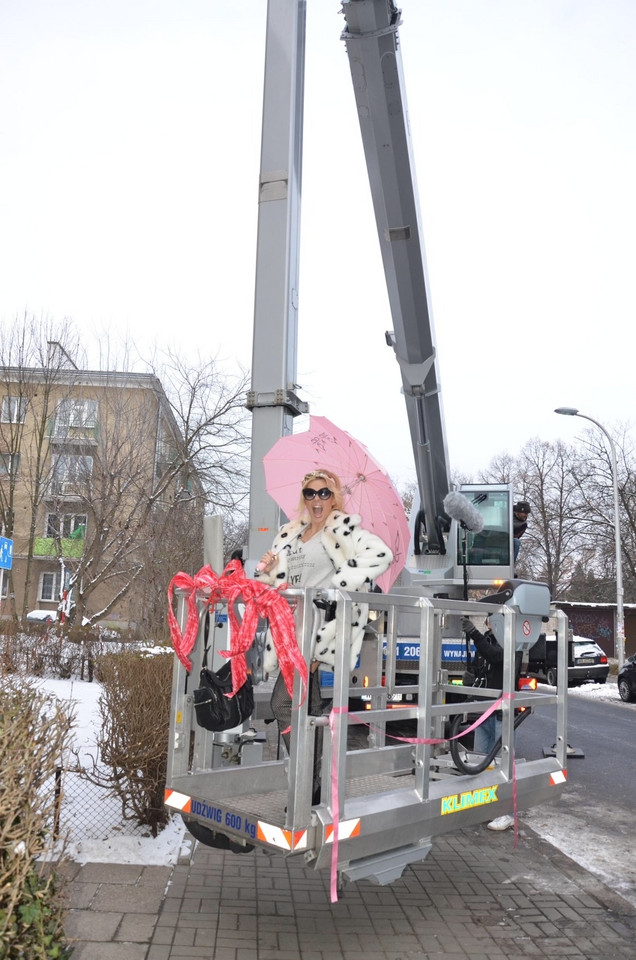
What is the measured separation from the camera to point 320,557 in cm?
465

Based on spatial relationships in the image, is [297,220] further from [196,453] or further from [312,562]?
[196,453]

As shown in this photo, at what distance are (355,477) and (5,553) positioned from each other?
720 centimetres

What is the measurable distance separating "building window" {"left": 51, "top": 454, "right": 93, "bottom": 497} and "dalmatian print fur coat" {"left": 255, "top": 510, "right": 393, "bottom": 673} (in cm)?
1583

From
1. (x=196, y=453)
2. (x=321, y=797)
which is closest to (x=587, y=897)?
(x=321, y=797)

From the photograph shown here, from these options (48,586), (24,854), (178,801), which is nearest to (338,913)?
(178,801)

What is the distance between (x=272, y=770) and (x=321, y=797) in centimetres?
121

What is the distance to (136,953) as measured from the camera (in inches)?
157

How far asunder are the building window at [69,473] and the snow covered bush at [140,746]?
572 inches

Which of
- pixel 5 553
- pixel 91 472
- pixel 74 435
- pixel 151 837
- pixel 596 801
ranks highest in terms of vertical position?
pixel 74 435

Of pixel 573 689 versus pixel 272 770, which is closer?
pixel 272 770

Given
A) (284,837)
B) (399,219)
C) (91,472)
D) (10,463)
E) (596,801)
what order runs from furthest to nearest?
1. (10,463)
2. (91,472)
3. (596,801)
4. (399,219)
5. (284,837)

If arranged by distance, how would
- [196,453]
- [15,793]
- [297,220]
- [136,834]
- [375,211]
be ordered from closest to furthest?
[15,793], [136,834], [297,220], [375,211], [196,453]

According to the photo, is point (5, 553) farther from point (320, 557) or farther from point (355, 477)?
point (320, 557)

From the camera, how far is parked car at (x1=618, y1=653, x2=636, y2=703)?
19891mm
